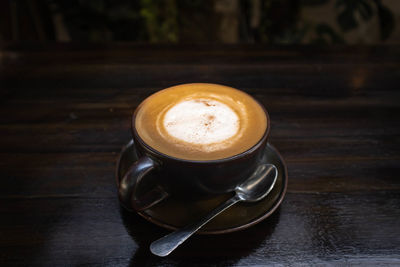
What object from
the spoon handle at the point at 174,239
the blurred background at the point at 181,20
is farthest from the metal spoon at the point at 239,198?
the blurred background at the point at 181,20

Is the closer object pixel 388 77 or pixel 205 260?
pixel 205 260

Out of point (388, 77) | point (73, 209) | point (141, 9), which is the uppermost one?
point (73, 209)

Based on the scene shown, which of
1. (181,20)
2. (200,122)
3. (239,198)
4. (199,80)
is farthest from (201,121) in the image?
(181,20)

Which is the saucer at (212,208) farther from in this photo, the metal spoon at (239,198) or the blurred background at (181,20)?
the blurred background at (181,20)

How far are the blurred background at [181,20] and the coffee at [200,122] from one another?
1.13 meters

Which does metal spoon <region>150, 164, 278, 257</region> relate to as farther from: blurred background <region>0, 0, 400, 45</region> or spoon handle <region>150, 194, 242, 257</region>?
blurred background <region>0, 0, 400, 45</region>

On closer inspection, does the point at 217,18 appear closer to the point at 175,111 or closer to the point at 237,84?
the point at 237,84

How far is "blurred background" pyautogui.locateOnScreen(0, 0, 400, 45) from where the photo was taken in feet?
5.71

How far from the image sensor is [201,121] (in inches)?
23.1

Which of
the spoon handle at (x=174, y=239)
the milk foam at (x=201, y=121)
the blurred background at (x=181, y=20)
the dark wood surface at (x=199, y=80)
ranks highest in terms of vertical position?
the milk foam at (x=201, y=121)

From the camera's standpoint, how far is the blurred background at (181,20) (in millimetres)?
1742

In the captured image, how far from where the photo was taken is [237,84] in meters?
0.95

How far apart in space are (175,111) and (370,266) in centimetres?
39

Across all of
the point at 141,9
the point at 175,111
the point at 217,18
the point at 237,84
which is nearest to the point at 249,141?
the point at 175,111
